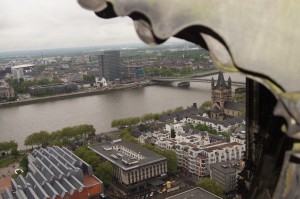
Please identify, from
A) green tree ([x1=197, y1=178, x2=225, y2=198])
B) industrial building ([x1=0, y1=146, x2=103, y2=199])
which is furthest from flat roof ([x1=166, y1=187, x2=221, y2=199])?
industrial building ([x1=0, y1=146, x2=103, y2=199])

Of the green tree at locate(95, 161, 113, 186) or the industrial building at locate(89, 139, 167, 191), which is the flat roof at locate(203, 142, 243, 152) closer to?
the industrial building at locate(89, 139, 167, 191)

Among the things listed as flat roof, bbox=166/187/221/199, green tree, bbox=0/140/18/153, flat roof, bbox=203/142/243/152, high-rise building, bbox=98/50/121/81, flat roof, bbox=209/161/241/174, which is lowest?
green tree, bbox=0/140/18/153

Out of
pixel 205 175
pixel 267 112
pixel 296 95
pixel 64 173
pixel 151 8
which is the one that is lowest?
pixel 205 175

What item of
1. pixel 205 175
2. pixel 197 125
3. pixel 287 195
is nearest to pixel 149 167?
pixel 205 175

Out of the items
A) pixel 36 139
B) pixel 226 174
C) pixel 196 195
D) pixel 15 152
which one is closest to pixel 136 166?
pixel 226 174

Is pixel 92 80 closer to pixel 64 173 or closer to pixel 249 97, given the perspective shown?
pixel 64 173

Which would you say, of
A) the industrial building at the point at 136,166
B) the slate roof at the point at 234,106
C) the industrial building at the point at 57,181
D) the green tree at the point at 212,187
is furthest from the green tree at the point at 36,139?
the slate roof at the point at 234,106
